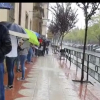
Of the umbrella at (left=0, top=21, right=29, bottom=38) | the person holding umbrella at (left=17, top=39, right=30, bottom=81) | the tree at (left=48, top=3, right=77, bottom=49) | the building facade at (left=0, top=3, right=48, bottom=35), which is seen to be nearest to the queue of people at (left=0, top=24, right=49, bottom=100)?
the person holding umbrella at (left=17, top=39, right=30, bottom=81)

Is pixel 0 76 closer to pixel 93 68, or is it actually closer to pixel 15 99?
pixel 15 99

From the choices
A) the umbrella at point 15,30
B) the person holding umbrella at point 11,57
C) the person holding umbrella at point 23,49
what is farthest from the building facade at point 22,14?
the person holding umbrella at point 23,49

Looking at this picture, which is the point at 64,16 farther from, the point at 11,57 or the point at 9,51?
the point at 9,51

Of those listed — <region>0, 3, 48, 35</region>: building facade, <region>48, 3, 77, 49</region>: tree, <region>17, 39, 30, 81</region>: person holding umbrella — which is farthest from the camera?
<region>48, 3, 77, 49</region>: tree

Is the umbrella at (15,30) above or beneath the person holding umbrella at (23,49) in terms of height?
above

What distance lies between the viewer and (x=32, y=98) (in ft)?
19.9

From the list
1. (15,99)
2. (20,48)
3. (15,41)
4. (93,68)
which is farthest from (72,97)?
(93,68)

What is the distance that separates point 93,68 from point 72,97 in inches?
192

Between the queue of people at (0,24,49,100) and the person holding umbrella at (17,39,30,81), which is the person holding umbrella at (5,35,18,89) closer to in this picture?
the queue of people at (0,24,49,100)

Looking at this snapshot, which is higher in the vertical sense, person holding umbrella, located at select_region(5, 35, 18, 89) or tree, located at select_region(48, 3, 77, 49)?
tree, located at select_region(48, 3, 77, 49)

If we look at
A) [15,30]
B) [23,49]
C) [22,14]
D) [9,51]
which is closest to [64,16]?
[22,14]

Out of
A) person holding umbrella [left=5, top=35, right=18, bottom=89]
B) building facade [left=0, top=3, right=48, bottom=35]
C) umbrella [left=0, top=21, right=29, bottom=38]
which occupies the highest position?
building facade [left=0, top=3, right=48, bottom=35]

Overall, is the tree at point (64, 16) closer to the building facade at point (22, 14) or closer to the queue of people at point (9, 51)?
the building facade at point (22, 14)

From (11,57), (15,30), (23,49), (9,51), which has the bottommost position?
(11,57)
